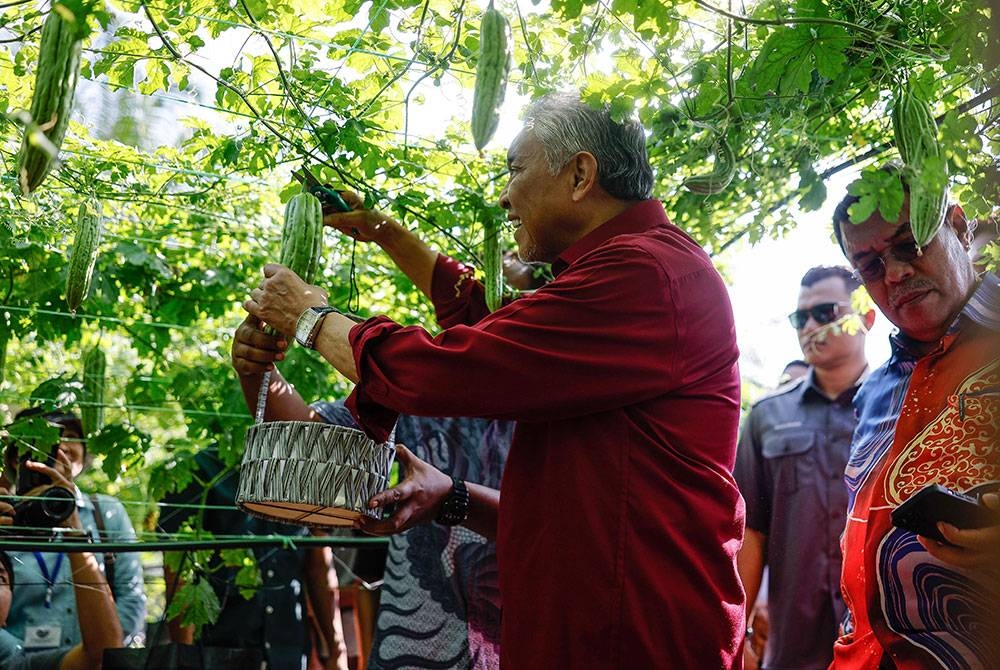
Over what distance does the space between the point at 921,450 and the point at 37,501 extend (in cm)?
330

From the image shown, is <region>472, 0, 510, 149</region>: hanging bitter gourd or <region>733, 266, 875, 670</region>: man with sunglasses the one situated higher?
<region>472, 0, 510, 149</region>: hanging bitter gourd

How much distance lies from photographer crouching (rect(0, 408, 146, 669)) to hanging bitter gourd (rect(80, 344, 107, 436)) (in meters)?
0.13

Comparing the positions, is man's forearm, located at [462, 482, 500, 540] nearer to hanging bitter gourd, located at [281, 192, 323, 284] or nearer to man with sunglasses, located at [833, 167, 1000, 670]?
hanging bitter gourd, located at [281, 192, 323, 284]

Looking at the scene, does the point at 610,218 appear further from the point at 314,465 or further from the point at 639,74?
the point at 314,465

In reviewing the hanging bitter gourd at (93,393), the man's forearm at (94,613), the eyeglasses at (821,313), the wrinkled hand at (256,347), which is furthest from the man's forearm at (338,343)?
the eyeglasses at (821,313)

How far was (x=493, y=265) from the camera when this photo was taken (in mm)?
3590

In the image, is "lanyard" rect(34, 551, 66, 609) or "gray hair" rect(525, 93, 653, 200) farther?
"lanyard" rect(34, 551, 66, 609)

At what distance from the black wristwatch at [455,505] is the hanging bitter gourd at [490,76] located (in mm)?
1317

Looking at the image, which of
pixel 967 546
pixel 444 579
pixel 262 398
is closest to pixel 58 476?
pixel 444 579

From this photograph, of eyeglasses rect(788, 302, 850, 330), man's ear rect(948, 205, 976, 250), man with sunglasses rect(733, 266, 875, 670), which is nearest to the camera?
man's ear rect(948, 205, 976, 250)

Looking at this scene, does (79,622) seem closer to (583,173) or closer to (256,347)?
(256,347)

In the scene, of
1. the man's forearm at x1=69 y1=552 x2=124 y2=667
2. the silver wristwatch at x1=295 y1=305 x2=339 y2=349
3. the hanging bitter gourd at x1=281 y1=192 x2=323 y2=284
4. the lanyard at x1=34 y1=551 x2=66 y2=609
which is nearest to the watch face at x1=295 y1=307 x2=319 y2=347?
the silver wristwatch at x1=295 y1=305 x2=339 y2=349

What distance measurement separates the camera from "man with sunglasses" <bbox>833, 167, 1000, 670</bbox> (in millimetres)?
2801

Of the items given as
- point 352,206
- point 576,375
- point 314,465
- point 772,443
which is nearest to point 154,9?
point 352,206
